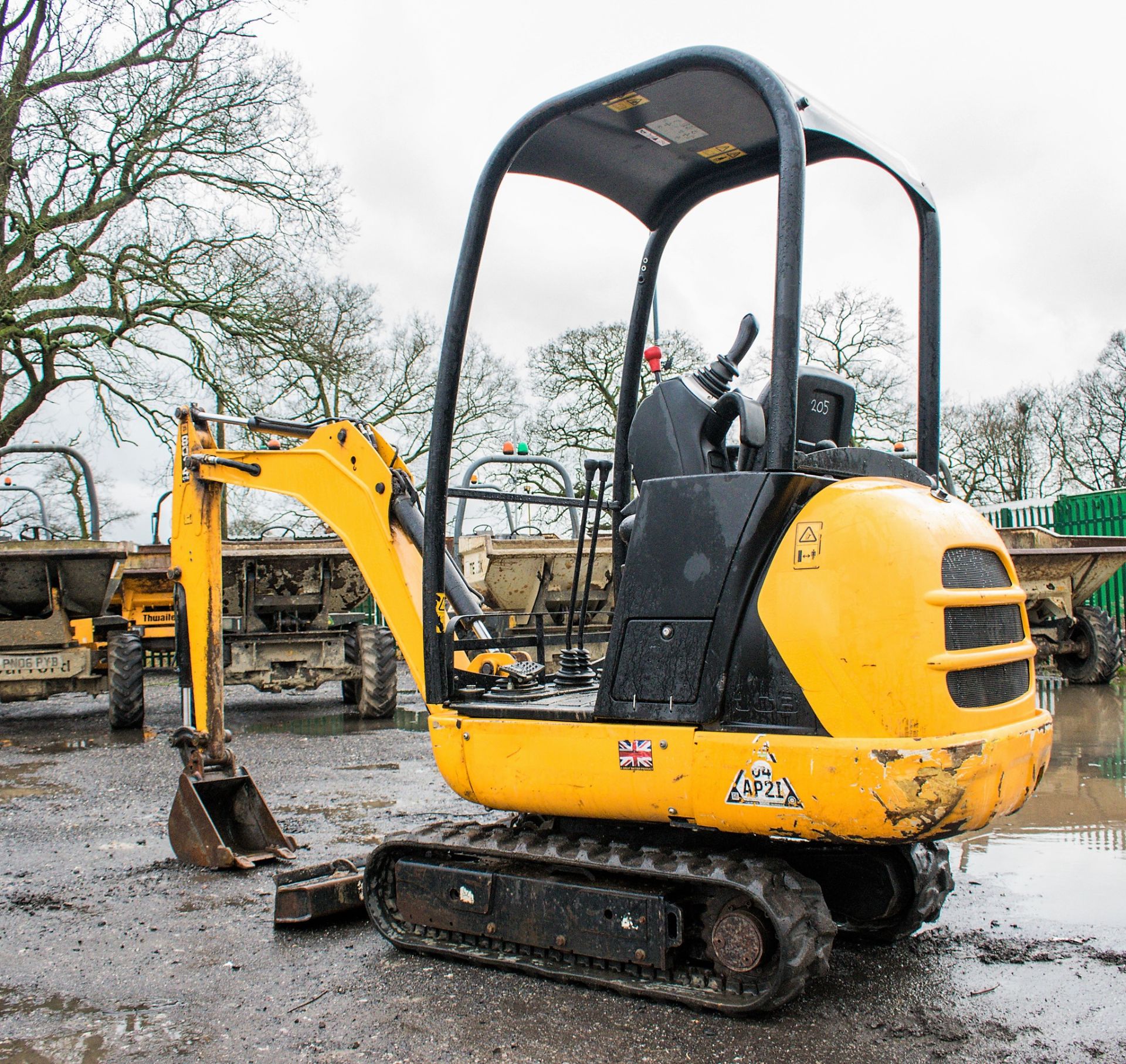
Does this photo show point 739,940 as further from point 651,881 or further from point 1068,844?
point 1068,844

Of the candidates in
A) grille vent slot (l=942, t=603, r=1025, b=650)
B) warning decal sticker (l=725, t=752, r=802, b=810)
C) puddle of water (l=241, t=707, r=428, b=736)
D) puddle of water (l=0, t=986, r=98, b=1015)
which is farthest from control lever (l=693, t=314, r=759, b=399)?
puddle of water (l=241, t=707, r=428, b=736)

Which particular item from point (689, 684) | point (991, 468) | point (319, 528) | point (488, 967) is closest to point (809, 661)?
point (689, 684)

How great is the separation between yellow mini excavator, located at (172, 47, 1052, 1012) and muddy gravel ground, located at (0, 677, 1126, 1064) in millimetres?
161

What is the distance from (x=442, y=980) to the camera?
11.4 ft

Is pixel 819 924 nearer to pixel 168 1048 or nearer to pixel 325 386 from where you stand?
pixel 168 1048

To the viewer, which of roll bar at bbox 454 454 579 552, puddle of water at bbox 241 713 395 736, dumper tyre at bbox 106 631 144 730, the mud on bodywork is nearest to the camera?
the mud on bodywork

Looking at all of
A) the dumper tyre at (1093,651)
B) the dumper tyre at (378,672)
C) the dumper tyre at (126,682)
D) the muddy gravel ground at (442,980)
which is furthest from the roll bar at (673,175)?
the dumper tyre at (1093,651)

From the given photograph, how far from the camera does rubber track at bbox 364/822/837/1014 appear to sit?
9.78 ft

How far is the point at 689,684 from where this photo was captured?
3111 mm

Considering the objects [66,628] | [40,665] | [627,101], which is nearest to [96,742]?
[40,665]

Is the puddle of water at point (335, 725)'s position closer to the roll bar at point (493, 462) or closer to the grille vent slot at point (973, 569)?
the roll bar at point (493, 462)

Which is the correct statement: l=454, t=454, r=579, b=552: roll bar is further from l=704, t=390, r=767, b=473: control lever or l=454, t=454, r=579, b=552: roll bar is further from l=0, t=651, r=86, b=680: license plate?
l=0, t=651, r=86, b=680: license plate

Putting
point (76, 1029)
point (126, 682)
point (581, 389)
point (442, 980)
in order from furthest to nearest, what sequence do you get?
point (581, 389) → point (126, 682) → point (442, 980) → point (76, 1029)

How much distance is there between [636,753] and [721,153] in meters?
2.17
